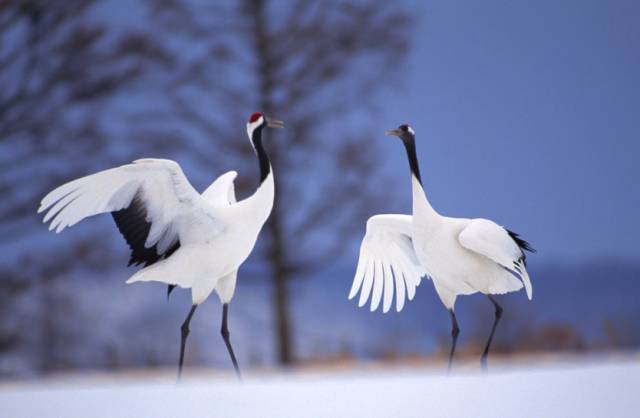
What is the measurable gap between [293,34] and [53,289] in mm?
3099

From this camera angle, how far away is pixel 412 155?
3.80 m

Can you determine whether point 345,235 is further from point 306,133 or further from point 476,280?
point 476,280

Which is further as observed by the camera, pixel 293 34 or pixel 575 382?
pixel 293 34

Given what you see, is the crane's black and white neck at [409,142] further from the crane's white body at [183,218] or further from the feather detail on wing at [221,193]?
the feather detail on wing at [221,193]

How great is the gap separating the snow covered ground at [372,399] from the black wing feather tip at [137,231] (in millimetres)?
1362

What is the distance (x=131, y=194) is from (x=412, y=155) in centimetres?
129

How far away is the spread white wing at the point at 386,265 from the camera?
13.9 ft

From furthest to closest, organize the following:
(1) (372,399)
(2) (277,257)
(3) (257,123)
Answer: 1. (2) (277,257)
2. (3) (257,123)
3. (1) (372,399)

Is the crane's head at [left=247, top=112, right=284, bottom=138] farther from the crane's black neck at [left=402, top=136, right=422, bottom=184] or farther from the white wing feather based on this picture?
the crane's black neck at [left=402, top=136, right=422, bottom=184]

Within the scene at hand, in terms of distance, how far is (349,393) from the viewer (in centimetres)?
218

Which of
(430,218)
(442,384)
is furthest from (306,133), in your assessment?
(442,384)

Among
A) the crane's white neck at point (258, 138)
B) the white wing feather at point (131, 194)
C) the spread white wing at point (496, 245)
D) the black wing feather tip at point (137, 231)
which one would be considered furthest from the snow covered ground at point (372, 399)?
the crane's white neck at point (258, 138)

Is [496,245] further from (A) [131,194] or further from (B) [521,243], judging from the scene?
(A) [131,194]

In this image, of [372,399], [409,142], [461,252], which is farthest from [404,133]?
[372,399]
